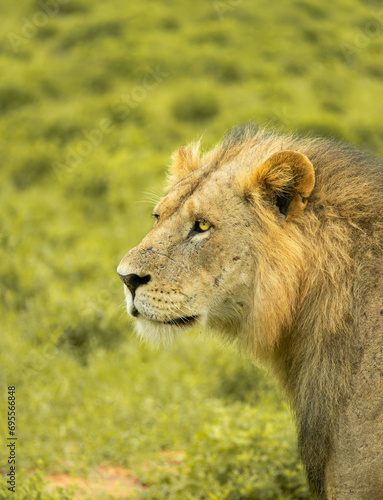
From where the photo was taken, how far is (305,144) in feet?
10.7

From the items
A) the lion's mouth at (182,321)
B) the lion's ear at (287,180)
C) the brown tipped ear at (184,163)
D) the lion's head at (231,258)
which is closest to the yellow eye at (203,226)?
the lion's head at (231,258)

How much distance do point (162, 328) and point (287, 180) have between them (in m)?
A: 0.94

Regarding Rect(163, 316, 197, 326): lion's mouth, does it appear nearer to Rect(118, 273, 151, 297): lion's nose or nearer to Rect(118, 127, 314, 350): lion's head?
Rect(118, 127, 314, 350): lion's head

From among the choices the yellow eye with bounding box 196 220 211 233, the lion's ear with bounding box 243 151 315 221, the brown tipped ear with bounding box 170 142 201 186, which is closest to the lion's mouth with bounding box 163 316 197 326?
the yellow eye with bounding box 196 220 211 233

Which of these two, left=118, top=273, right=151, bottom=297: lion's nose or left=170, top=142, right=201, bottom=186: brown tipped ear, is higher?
left=170, top=142, right=201, bottom=186: brown tipped ear

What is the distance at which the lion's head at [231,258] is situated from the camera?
2.90 m

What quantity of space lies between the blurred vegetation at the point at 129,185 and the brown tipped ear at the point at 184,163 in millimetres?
1402

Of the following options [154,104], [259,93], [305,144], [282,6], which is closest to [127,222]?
[154,104]

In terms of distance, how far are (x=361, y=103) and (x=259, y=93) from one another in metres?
2.30

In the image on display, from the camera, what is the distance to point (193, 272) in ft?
9.91

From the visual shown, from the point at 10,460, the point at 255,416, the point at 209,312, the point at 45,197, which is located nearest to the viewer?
the point at 209,312

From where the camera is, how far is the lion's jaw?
2998 millimetres

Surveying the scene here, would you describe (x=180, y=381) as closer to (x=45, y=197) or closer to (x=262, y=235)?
(x=262, y=235)

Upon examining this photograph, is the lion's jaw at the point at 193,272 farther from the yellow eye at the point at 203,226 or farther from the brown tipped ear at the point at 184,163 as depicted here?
the brown tipped ear at the point at 184,163
